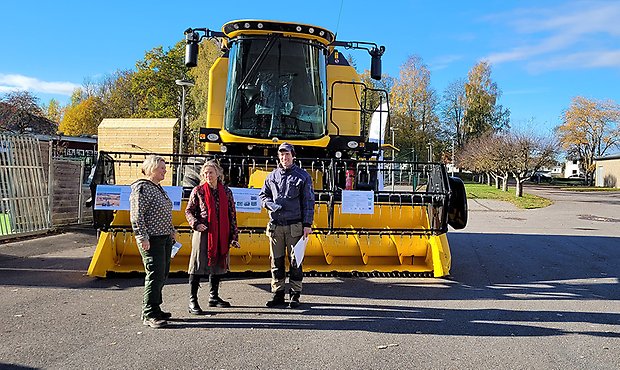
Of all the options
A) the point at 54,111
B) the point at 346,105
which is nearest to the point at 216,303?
the point at 346,105

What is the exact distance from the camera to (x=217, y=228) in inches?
231

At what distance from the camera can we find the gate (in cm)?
1104

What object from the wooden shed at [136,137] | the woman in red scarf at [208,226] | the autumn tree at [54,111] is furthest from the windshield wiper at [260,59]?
the autumn tree at [54,111]

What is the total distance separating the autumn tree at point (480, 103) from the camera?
61562 mm

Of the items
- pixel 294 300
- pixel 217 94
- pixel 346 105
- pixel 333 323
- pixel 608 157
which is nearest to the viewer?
pixel 333 323

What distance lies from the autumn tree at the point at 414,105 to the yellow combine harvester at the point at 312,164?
45.9 m

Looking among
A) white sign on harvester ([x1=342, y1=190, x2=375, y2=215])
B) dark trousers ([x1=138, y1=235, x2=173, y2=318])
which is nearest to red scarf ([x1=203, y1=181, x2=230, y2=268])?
dark trousers ([x1=138, y1=235, x2=173, y2=318])

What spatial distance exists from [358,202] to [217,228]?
2.15 metres

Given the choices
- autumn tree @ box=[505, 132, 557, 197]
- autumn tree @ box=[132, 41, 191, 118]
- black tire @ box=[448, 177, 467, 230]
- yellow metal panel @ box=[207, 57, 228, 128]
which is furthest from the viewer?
autumn tree @ box=[132, 41, 191, 118]

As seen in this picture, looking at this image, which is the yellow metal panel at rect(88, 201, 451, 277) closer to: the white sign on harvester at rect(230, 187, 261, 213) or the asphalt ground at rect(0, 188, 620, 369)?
the asphalt ground at rect(0, 188, 620, 369)

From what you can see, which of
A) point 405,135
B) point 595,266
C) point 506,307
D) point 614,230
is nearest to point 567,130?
point 405,135

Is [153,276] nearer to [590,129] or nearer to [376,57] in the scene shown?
[376,57]

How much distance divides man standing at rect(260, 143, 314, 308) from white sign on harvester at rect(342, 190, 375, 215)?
3.63 ft

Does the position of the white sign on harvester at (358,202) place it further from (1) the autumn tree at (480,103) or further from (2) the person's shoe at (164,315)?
(1) the autumn tree at (480,103)
